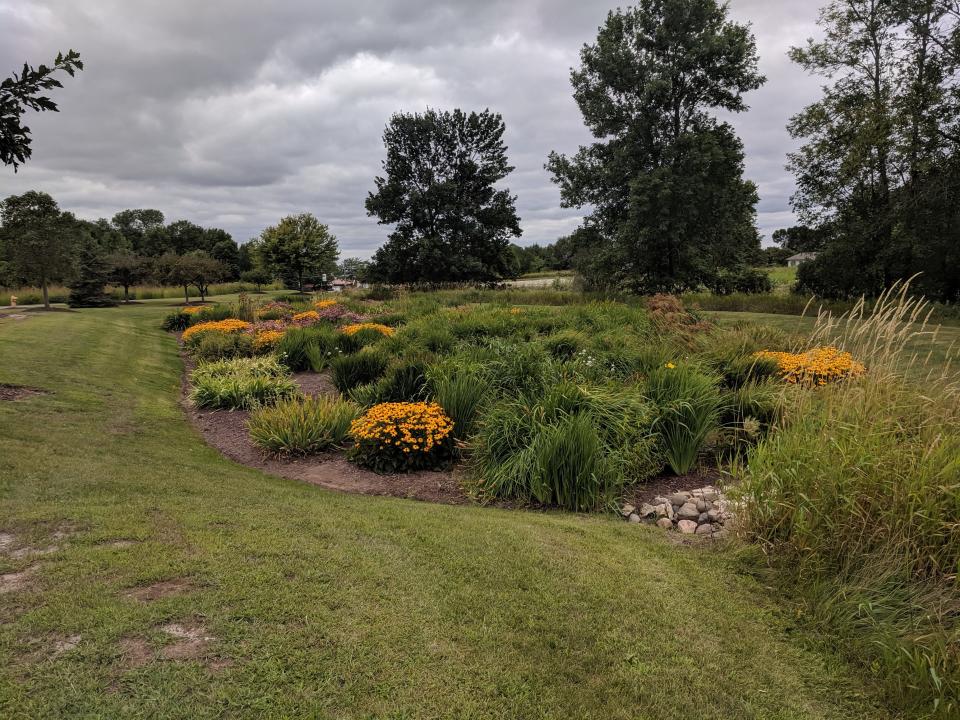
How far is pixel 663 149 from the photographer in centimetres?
2623

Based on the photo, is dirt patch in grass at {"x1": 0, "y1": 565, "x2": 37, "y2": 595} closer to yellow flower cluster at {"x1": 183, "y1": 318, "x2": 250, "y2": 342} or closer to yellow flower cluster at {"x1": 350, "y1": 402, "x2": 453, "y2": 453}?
yellow flower cluster at {"x1": 350, "y1": 402, "x2": 453, "y2": 453}

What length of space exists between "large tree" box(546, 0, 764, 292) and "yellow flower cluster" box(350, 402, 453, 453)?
20.6m

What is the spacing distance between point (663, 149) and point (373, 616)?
28004 mm

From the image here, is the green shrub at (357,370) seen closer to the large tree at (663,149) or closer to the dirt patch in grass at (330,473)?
the dirt patch in grass at (330,473)

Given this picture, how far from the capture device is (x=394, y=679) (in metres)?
2.20

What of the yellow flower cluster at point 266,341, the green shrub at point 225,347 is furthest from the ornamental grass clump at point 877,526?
the green shrub at point 225,347

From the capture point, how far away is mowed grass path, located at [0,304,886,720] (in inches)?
82.4

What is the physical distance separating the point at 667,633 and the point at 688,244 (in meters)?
26.8

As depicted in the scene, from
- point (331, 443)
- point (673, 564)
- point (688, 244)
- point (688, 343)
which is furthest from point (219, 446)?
point (688, 244)

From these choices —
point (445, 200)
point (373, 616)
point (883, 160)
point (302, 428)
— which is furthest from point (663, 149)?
point (373, 616)

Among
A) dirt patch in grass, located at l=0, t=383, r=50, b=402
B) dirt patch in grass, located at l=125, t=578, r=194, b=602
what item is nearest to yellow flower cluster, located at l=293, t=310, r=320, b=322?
dirt patch in grass, located at l=0, t=383, r=50, b=402

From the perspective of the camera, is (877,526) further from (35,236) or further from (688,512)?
(35,236)

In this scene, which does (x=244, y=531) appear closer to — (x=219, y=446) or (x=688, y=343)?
(x=219, y=446)

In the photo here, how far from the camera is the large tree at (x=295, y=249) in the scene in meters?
34.2
